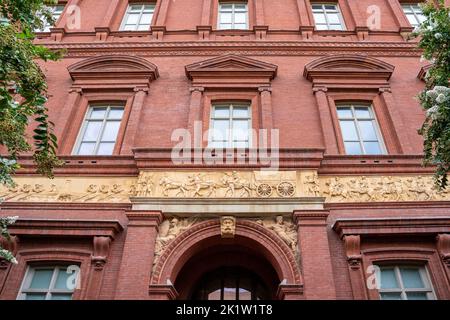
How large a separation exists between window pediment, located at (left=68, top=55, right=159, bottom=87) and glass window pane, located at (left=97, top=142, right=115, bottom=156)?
2063mm

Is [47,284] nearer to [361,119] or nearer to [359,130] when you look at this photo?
[359,130]

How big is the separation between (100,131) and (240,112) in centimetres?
400

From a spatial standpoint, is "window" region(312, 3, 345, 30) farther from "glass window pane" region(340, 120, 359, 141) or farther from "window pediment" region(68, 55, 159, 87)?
"window pediment" region(68, 55, 159, 87)

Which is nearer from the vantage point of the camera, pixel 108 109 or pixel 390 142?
pixel 390 142

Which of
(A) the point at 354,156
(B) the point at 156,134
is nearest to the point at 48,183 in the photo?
(B) the point at 156,134

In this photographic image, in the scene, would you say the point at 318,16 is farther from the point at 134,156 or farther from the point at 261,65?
the point at 134,156

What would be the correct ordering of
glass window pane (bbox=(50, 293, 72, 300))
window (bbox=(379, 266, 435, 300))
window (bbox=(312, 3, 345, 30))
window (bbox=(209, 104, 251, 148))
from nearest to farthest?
window (bbox=(379, 266, 435, 300))
glass window pane (bbox=(50, 293, 72, 300))
window (bbox=(209, 104, 251, 148))
window (bbox=(312, 3, 345, 30))

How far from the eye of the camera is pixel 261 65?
1122cm

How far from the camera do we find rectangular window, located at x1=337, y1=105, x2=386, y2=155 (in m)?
9.89

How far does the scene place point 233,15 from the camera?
45.2ft

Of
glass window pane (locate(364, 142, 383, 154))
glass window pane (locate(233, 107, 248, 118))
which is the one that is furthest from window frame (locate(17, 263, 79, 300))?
glass window pane (locate(364, 142, 383, 154))

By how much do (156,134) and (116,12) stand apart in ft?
21.0

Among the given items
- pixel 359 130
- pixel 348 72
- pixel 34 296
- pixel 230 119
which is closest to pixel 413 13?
pixel 348 72

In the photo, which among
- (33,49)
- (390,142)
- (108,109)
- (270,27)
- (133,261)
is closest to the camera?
(33,49)
